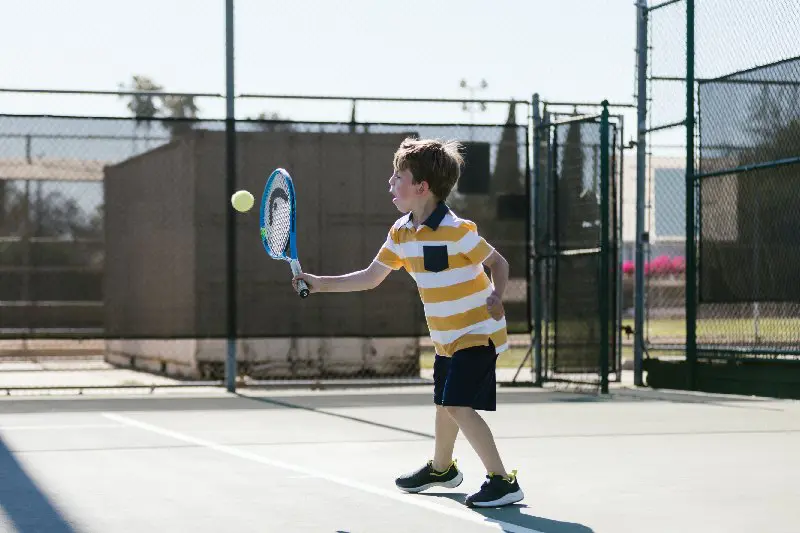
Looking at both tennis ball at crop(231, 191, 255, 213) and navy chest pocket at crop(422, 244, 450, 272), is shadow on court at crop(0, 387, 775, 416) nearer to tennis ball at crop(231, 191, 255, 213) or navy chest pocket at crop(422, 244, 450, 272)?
tennis ball at crop(231, 191, 255, 213)

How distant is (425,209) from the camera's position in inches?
246

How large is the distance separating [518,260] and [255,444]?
5432mm

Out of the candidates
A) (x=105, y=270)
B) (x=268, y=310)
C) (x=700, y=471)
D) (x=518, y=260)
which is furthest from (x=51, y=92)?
(x=700, y=471)

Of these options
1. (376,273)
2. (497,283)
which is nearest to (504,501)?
(497,283)

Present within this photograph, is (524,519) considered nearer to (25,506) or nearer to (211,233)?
(25,506)

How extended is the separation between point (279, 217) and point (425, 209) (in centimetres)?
91

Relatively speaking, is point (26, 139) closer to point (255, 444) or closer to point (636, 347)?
point (255, 444)

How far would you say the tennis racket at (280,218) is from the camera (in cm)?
653

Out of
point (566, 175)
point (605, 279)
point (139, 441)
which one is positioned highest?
point (566, 175)

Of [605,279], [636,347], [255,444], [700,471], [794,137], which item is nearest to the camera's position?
[700,471]

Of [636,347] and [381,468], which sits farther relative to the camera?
[636,347]

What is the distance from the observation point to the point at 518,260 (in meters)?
13.6

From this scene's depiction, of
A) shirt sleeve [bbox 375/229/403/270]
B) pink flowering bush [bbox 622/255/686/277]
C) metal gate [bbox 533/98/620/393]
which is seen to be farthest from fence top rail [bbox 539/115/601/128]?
shirt sleeve [bbox 375/229/403/270]

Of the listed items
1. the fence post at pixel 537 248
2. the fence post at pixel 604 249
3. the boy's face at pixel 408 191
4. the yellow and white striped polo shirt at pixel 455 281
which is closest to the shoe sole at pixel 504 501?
the yellow and white striped polo shirt at pixel 455 281
